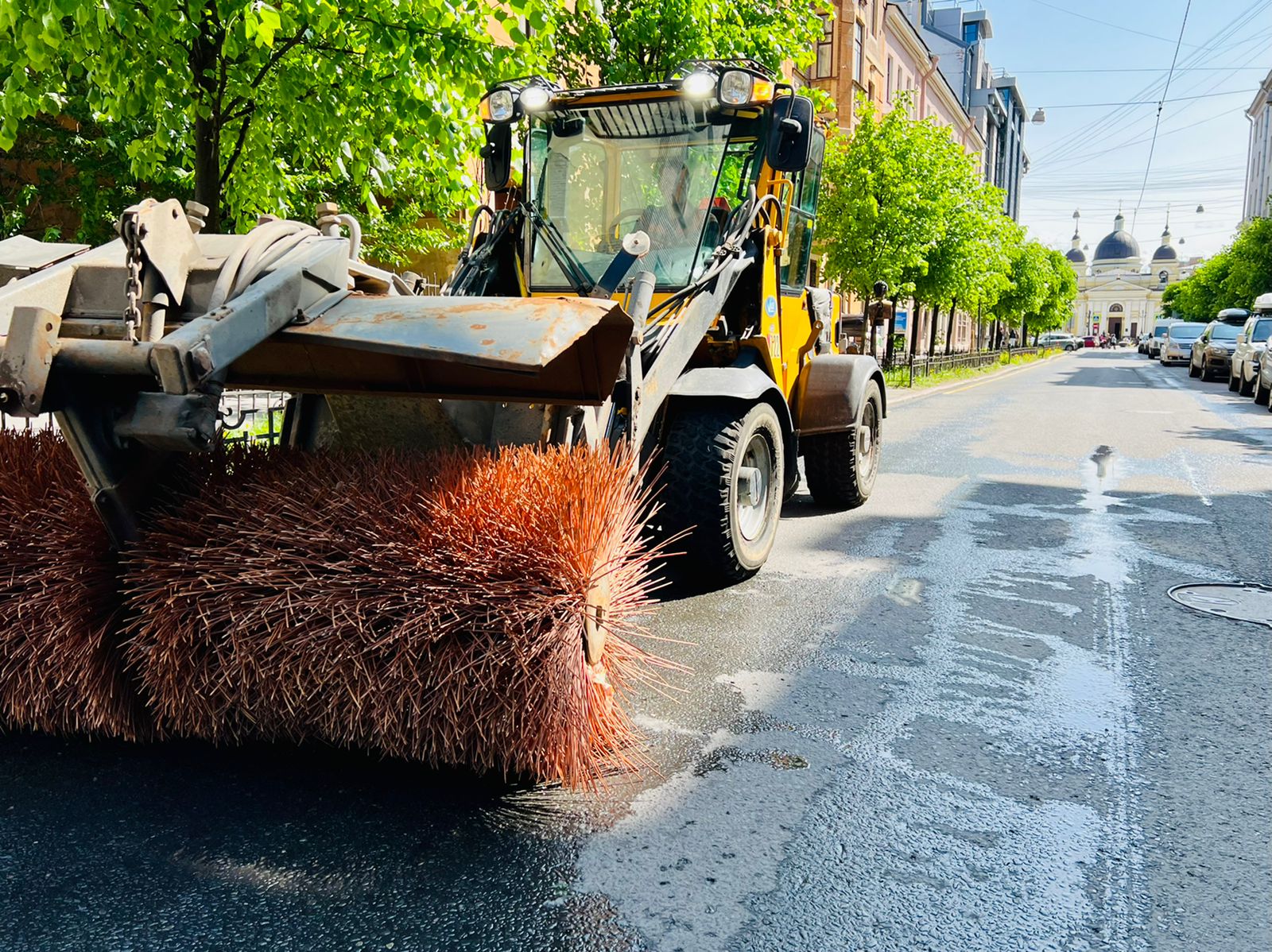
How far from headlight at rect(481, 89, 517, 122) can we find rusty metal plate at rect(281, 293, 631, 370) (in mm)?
3370

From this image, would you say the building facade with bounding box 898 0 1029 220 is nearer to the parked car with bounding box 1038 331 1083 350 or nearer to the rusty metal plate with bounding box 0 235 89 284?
the parked car with bounding box 1038 331 1083 350

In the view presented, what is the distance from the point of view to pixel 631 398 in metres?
4.37

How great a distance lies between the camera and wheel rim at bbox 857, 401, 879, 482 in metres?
7.94

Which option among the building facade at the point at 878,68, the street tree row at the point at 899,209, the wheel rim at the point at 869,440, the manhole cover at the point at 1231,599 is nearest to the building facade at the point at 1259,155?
the building facade at the point at 878,68

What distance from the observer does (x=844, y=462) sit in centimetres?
751

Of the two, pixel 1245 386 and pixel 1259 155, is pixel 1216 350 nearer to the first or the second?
pixel 1245 386

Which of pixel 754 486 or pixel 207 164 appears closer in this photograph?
pixel 754 486

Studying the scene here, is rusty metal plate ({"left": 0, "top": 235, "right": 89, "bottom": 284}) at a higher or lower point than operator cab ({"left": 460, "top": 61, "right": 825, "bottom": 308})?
lower

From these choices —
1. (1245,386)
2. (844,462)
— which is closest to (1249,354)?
(1245,386)

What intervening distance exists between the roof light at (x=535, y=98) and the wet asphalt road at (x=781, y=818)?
296cm

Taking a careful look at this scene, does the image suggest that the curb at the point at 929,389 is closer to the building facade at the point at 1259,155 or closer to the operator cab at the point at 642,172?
the operator cab at the point at 642,172

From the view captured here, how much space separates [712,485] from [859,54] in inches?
1474

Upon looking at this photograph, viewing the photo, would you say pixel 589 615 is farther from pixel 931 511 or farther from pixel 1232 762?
pixel 931 511

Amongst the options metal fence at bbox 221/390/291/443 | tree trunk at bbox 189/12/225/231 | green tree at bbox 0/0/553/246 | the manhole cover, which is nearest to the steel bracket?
metal fence at bbox 221/390/291/443
